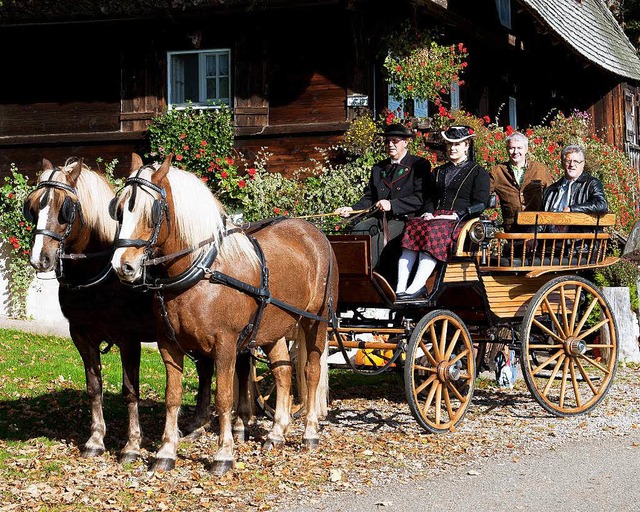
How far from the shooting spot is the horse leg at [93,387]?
21.7ft

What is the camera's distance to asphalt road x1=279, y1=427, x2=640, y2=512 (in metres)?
5.35

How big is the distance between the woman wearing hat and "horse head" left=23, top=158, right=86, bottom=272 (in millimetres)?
2597

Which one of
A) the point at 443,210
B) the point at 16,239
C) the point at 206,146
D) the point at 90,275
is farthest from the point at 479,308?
the point at 16,239

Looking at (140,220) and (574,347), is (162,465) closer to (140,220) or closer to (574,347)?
(140,220)

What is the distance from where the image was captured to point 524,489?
5695mm

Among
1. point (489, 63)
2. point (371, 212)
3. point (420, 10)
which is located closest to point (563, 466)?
point (371, 212)

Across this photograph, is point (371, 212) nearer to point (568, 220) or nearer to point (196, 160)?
point (568, 220)

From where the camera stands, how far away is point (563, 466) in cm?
628

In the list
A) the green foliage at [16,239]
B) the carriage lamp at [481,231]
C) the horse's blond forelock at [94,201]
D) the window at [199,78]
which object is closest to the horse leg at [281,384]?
the horse's blond forelock at [94,201]

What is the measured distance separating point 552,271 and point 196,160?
695cm

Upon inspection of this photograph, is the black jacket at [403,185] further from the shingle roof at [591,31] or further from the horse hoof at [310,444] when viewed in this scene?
the shingle roof at [591,31]

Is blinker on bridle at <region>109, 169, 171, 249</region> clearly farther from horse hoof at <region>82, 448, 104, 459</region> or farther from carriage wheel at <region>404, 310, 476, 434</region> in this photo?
carriage wheel at <region>404, 310, 476, 434</region>

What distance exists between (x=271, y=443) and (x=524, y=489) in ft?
6.45

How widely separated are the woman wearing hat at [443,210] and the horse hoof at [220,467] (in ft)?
6.89
